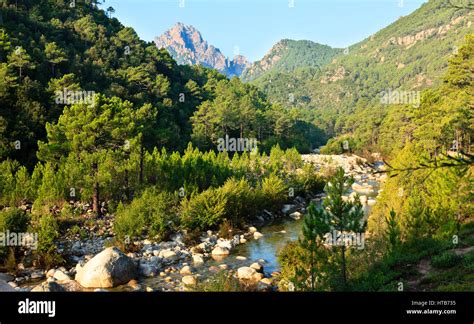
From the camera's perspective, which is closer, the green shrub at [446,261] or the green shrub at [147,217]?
the green shrub at [446,261]

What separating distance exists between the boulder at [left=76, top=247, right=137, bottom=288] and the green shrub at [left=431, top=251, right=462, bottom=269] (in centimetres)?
1134

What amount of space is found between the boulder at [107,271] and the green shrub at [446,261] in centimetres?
1134

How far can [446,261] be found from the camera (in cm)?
1164

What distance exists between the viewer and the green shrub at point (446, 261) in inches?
457

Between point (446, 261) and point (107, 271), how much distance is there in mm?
12001

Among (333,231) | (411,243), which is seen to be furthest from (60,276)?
(411,243)

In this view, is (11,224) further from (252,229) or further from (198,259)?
(252,229)

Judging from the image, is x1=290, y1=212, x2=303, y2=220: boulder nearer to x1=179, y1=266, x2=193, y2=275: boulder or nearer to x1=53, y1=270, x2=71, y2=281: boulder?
x1=179, y1=266, x2=193, y2=275: boulder

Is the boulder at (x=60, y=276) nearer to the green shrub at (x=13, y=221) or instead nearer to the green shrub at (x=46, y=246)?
the green shrub at (x=46, y=246)

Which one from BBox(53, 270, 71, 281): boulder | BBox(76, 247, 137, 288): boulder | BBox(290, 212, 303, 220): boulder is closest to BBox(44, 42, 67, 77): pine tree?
BBox(290, 212, 303, 220): boulder

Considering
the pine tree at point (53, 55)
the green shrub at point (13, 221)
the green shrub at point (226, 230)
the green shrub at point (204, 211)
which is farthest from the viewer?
the pine tree at point (53, 55)

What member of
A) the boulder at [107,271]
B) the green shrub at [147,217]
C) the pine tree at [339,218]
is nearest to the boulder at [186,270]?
the boulder at [107,271]
